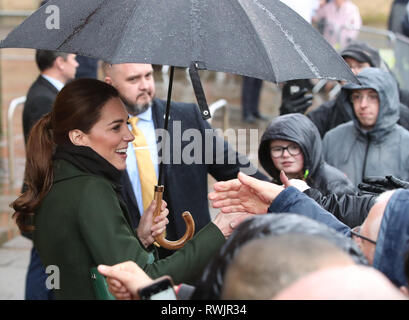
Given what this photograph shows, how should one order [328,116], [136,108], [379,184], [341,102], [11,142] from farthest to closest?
[11,142]
[328,116]
[341,102]
[136,108]
[379,184]

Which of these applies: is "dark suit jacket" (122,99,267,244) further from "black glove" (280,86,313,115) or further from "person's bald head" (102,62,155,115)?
"black glove" (280,86,313,115)

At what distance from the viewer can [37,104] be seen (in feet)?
15.3

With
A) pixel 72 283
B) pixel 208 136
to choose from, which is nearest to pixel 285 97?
pixel 208 136

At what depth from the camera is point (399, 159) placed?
398 centimetres

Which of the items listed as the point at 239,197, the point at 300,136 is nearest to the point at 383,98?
the point at 300,136

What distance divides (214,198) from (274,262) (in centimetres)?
128

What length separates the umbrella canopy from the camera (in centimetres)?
229

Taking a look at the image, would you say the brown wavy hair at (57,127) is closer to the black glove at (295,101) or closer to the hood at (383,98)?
the black glove at (295,101)

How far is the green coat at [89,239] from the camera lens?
229 cm

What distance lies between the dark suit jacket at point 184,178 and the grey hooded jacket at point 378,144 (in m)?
0.87

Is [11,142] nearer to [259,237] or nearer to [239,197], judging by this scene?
[239,197]

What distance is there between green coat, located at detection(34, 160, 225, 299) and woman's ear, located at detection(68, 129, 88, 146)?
201 millimetres

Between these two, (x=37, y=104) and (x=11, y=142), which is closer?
(x=37, y=104)

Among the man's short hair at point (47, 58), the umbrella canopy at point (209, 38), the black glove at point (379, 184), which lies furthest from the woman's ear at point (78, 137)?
the man's short hair at point (47, 58)
